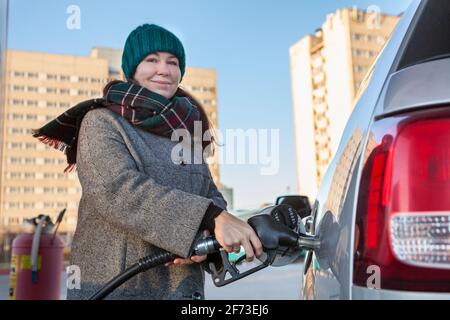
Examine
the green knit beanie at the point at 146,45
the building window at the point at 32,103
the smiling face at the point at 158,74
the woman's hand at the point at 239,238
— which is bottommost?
the woman's hand at the point at 239,238

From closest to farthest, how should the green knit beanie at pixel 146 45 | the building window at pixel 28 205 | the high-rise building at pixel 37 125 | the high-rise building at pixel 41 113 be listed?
1. the green knit beanie at pixel 146 45
2. the high-rise building at pixel 41 113
3. the high-rise building at pixel 37 125
4. the building window at pixel 28 205

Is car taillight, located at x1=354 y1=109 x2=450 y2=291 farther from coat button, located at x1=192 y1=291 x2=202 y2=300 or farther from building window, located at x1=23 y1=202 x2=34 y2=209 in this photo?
building window, located at x1=23 y1=202 x2=34 y2=209

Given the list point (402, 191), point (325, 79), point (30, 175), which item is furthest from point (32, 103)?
point (402, 191)

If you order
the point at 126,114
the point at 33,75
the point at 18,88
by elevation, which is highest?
the point at 33,75

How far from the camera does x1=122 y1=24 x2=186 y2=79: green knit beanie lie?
1.44m

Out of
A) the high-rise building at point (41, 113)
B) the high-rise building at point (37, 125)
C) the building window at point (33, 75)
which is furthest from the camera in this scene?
the building window at point (33, 75)

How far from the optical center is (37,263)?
4.77 metres

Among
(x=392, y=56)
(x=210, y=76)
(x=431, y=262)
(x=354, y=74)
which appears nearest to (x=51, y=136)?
(x=392, y=56)

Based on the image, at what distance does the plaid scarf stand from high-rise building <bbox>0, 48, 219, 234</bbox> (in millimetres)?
39273

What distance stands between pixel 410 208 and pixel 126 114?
78 centimetres

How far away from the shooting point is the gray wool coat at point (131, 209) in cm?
108

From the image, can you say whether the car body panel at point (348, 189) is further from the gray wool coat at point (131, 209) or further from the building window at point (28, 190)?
the building window at point (28, 190)

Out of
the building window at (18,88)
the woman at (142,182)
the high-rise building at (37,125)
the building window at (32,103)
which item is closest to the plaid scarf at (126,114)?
the woman at (142,182)

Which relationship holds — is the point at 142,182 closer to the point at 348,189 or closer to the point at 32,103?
the point at 348,189
